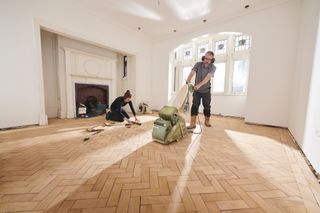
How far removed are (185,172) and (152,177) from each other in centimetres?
31

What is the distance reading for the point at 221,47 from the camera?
5.12m

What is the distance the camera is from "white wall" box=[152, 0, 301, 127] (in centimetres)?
305

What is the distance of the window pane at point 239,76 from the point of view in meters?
4.62

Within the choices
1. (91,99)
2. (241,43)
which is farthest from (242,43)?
(91,99)

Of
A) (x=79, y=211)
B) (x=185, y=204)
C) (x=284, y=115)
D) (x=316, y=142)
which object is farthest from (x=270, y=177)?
(x=284, y=115)

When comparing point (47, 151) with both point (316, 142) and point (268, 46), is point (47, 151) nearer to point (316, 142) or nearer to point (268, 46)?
point (316, 142)

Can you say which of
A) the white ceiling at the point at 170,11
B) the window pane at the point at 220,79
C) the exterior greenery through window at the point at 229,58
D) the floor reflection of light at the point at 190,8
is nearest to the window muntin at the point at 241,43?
the exterior greenery through window at the point at 229,58

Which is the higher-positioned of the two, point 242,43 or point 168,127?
point 242,43

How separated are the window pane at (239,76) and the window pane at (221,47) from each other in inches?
25.7

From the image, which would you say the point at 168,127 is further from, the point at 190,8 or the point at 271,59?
the point at 190,8

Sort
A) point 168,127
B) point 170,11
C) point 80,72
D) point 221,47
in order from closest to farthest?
point 168,127
point 170,11
point 80,72
point 221,47

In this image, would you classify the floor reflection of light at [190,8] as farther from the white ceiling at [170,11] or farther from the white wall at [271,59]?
the white wall at [271,59]

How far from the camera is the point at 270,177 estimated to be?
1247mm

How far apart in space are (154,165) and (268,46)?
3735 mm
